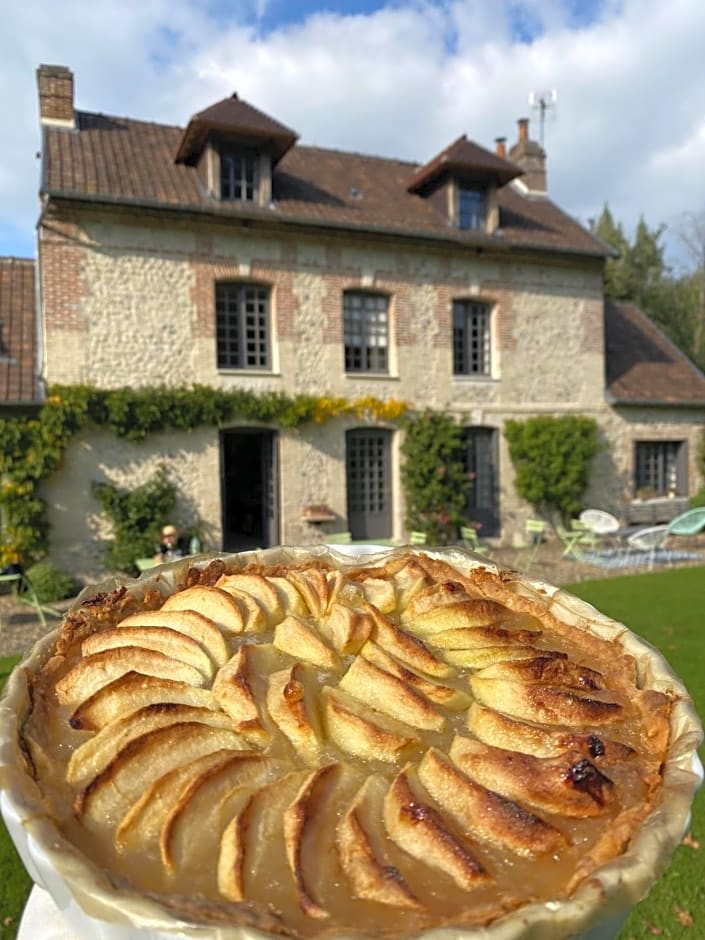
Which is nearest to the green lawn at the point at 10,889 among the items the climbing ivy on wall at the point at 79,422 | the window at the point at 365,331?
the climbing ivy on wall at the point at 79,422

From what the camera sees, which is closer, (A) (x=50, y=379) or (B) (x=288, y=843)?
(B) (x=288, y=843)

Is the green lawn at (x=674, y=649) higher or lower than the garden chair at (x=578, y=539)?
lower

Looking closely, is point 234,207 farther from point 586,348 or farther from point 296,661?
point 296,661

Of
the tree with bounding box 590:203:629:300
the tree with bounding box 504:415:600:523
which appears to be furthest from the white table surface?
the tree with bounding box 590:203:629:300

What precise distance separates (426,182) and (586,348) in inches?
223

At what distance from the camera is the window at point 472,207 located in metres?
14.2

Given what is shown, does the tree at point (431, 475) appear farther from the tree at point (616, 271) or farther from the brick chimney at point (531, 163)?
the tree at point (616, 271)

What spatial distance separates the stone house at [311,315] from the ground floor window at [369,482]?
4cm

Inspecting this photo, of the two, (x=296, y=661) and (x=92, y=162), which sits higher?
(x=92, y=162)

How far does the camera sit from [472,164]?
13727 millimetres

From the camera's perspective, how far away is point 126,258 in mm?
11227

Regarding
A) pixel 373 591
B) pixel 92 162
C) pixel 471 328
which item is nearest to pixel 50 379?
pixel 92 162

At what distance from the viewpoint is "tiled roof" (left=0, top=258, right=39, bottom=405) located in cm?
1066

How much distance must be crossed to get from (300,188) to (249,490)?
7.11 meters
